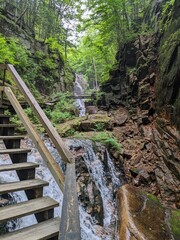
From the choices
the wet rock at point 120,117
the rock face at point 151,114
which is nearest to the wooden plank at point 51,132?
the rock face at point 151,114

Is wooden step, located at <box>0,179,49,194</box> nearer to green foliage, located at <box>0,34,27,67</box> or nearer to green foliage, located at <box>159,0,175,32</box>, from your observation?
green foliage, located at <box>0,34,27,67</box>

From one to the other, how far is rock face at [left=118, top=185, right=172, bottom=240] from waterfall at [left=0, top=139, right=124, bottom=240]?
1.45 feet

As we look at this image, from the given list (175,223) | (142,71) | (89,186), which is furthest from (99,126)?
(175,223)

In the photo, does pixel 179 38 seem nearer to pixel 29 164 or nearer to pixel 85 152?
pixel 85 152

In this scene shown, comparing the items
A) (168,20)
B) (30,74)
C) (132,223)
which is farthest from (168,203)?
(30,74)

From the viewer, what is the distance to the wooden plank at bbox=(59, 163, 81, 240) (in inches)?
49.2

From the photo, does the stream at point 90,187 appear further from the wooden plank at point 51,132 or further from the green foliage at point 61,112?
the green foliage at point 61,112

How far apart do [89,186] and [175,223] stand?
7.82 feet

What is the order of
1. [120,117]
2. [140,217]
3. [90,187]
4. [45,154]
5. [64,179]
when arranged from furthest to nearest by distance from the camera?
1. [120,117]
2. [90,187]
3. [140,217]
4. [45,154]
5. [64,179]

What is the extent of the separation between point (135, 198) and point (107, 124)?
202 inches

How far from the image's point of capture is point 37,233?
202 cm

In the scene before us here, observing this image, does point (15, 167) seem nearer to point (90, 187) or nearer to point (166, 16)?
point (90, 187)

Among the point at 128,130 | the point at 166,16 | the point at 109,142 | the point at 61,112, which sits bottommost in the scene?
the point at 109,142

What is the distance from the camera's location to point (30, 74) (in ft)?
44.0
